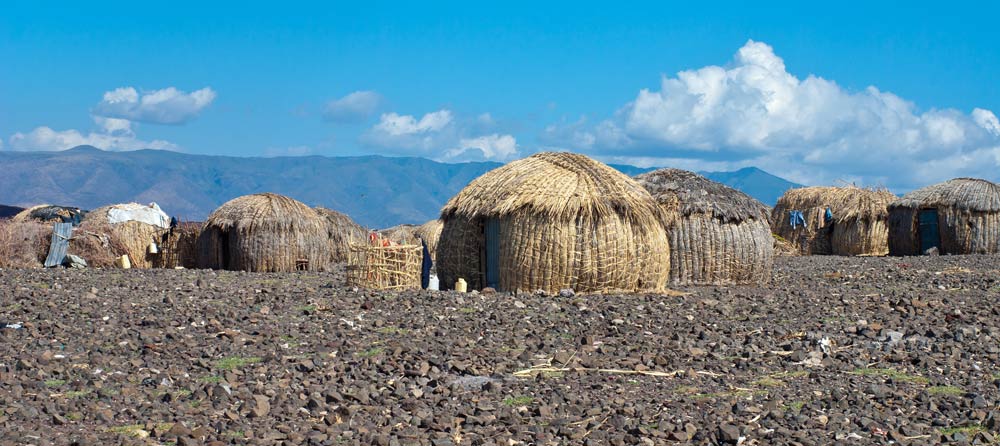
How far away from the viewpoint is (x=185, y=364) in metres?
11.6

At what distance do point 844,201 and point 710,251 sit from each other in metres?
24.2

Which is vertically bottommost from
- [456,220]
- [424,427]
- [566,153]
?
[424,427]

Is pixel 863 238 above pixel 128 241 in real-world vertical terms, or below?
above

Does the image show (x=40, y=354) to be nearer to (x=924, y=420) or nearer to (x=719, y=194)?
(x=924, y=420)

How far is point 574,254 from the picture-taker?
61.3 feet

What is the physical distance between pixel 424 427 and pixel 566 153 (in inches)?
485

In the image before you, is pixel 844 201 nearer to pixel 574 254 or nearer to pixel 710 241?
pixel 710 241

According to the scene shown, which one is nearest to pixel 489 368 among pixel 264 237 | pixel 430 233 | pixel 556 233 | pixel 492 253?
pixel 556 233

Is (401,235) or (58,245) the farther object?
(401,235)

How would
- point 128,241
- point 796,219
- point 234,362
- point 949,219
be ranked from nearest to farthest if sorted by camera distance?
point 234,362 < point 128,241 < point 949,219 < point 796,219

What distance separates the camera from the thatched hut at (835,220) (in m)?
40.2

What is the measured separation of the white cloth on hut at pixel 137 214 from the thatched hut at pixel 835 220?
26282 millimetres

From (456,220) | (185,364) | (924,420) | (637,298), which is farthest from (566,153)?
(924,420)

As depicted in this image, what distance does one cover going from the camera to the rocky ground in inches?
355
